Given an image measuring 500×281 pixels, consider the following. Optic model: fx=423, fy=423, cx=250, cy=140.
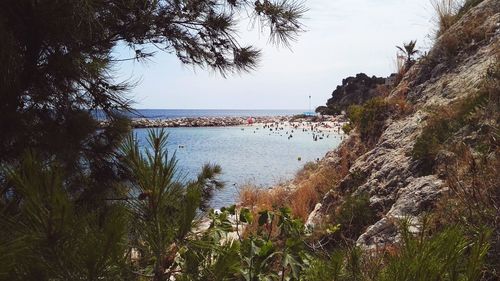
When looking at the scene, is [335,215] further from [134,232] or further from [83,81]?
[134,232]

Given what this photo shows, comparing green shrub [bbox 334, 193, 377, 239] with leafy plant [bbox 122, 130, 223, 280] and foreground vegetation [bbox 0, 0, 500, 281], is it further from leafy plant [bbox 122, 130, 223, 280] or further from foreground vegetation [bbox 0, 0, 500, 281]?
leafy plant [bbox 122, 130, 223, 280]

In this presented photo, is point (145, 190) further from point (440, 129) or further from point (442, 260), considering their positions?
point (440, 129)

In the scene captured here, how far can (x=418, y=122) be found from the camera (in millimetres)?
6582

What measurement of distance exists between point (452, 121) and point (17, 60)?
4.98m

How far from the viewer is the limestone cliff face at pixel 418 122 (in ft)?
14.9

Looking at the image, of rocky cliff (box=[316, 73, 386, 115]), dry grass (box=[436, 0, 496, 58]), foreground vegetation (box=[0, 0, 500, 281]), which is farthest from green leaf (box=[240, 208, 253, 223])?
rocky cliff (box=[316, 73, 386, 115])

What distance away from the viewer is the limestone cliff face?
4.55 meters

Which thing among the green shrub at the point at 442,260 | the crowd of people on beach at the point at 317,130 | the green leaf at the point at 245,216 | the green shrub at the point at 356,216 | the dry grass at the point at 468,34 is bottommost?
the crowd of people on beach at the point at 317,130

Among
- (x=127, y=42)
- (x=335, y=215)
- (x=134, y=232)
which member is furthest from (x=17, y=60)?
(x=335, y=215)

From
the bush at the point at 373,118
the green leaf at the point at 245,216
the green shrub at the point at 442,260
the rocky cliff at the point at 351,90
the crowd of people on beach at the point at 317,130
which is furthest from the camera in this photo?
the rocky cliff at the point at 351,90

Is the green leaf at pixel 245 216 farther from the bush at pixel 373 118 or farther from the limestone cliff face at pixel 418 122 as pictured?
the bush at pixel 373 118

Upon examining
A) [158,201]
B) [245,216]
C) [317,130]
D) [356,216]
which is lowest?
[317,130]

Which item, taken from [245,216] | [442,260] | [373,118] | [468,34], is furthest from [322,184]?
[442,260]

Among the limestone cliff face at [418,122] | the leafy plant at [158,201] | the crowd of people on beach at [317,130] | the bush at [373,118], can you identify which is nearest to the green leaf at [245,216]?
the leafy plant at [158,201]
